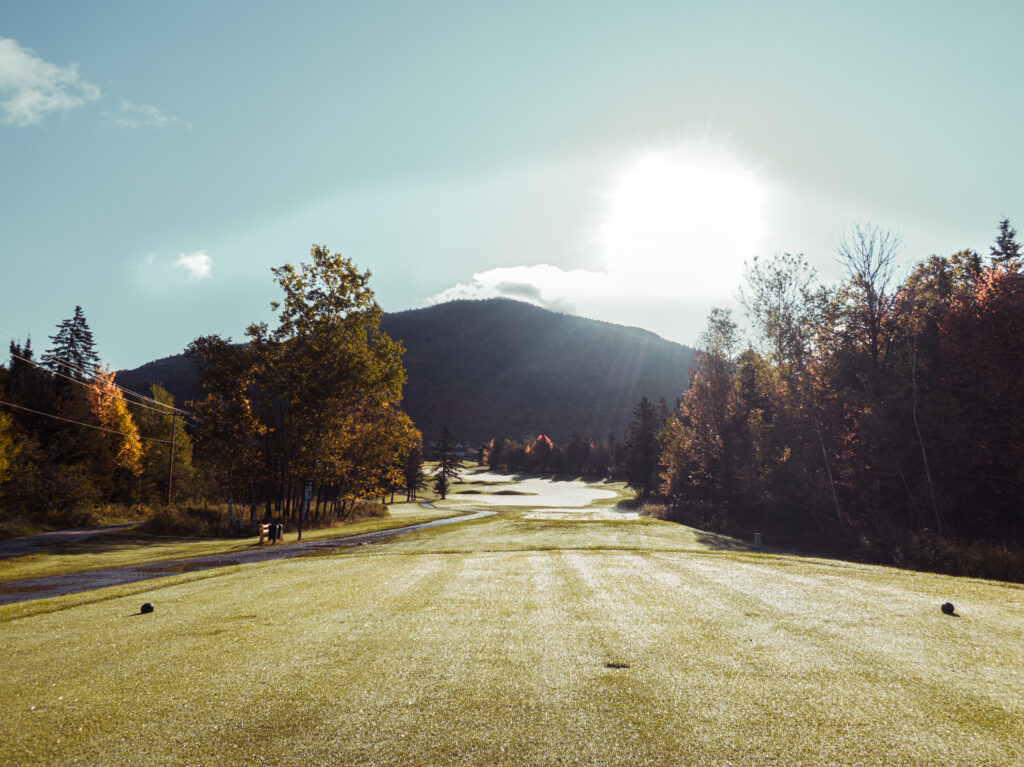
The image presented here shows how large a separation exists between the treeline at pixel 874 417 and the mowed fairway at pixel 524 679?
18.0m

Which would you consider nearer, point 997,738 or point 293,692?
point 997,738

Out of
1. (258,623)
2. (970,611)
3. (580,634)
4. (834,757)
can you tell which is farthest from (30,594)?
(970,611)

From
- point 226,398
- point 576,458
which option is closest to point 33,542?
point 226,398

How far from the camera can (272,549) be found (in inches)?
870

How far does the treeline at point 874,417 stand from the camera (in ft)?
77.2

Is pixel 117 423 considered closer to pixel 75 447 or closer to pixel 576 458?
pixel 75 447

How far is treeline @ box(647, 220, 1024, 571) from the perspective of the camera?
77.2 ft

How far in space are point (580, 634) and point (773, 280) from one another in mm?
35929

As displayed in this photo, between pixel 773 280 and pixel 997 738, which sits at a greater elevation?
pixel 773 280

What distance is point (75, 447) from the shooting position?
151 feet

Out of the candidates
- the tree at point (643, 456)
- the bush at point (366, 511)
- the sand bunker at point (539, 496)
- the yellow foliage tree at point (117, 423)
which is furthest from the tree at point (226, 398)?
the tree at point (643, 456)

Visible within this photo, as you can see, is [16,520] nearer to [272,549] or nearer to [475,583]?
[272,549]

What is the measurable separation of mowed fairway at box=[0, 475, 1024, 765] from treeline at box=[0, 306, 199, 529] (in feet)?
127

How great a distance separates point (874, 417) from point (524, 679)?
3080 cm
